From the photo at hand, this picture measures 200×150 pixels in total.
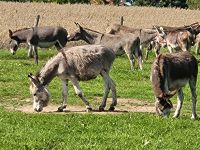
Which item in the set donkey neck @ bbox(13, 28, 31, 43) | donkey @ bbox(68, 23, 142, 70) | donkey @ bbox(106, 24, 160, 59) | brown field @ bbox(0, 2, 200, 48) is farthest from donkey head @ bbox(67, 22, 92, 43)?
brown field @ bbox(0, 2, 200, 48)

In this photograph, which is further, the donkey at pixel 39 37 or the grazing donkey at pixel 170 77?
the donkey at pixel 39 37

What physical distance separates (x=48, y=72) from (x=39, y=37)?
12.9m

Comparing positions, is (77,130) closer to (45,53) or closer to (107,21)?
(45,53)

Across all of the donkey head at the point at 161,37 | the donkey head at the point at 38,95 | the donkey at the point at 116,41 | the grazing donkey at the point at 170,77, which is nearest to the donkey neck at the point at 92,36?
the donkey at the point at 116,41

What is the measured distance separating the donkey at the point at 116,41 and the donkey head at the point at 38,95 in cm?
944

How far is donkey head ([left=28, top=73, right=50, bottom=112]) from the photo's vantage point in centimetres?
1549

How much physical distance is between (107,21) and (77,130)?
115 feet

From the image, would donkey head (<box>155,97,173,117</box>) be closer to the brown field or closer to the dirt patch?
the dirt patch

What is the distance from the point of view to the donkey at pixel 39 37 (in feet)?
92.9

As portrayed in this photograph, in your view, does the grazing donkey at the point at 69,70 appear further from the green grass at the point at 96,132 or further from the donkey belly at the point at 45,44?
the donkey belly at the point at 45,44

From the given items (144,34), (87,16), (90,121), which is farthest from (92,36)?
(87,16)

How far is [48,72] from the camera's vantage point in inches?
619

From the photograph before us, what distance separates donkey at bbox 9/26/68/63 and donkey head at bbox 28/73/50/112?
41.7 feet

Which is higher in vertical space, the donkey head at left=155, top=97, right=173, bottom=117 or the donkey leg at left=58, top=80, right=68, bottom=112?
the donkey head at left=155, top=97, right=173, bottom=117
